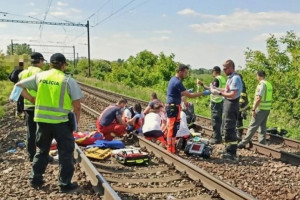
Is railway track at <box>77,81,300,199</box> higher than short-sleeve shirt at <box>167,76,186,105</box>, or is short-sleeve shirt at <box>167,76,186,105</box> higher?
short-sleeve shirt at <box>167,76,186,105</box>

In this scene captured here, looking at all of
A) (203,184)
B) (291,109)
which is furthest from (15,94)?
(291,109)

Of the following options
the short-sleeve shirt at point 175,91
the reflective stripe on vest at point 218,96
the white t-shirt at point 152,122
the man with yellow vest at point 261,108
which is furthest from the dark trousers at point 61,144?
the reflective stripe on vest at point 218,96

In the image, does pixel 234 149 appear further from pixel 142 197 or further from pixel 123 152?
pixel 142 197

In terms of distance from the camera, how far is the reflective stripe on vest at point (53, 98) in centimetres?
566

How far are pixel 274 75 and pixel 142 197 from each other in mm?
20382

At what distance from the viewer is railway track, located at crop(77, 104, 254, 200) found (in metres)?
5.94

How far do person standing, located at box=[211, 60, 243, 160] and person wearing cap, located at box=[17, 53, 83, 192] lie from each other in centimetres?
417

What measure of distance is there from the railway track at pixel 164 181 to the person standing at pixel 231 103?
5.45ft

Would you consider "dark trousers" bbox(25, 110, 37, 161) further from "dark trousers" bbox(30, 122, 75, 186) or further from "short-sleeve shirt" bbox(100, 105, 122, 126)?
"short-sleeve shirt" bbox(100, 105, 122, 126)

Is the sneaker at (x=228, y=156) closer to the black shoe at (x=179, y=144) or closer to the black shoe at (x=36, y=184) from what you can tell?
the black shoe at (x=179, y=144)

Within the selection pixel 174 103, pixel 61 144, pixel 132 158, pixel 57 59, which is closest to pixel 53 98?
pixel 57 59

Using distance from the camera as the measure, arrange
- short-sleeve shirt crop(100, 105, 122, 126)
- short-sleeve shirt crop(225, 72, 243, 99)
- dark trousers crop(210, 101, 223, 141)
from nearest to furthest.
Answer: short-sleeve shirt crop(225, 72, 243, 99) → short-sleeve shirt crop(100, 105, 122, 126) → dark trousers crop(210, 101, 223, 141)

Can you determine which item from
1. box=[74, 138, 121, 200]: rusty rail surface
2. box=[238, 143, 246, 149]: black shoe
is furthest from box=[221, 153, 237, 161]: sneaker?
box=[74, 138, 121, 200]: rusty rail surface

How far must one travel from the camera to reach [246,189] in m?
6.48
